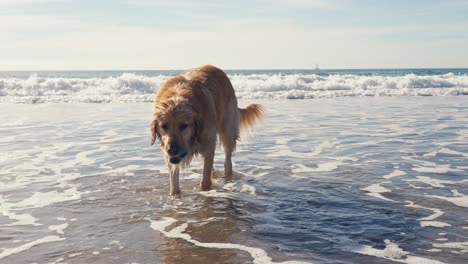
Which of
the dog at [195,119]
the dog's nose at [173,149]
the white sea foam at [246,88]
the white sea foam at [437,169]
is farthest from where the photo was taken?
the white sea foam at [246,88]

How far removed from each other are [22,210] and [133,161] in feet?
9.74

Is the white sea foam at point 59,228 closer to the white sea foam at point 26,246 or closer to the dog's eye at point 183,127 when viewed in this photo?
the white sea foam at point 26,246

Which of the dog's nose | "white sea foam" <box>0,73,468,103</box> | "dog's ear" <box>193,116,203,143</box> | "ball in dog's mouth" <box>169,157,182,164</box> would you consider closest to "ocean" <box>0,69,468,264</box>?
"ball in dog's mouth" <box>169,157,182,164</box>

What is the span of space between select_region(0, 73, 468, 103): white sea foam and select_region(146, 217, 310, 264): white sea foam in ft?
62.5

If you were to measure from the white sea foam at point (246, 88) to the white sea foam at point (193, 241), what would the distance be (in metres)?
19.0

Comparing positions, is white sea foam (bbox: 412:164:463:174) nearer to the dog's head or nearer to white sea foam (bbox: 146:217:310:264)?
the dog's head

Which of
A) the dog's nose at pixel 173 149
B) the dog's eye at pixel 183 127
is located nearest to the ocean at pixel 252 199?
the dog's nose at pixel 173 149

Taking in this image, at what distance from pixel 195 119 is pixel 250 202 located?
1.27 meters

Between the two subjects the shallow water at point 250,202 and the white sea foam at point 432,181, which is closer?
the shallow water at point 250,202

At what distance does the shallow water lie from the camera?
4133mm

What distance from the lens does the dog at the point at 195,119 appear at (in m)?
5.45

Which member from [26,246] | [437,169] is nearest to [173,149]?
[26,246]

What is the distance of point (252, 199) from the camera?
19.5 ft

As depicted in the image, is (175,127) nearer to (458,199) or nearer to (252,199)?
(252,199)
